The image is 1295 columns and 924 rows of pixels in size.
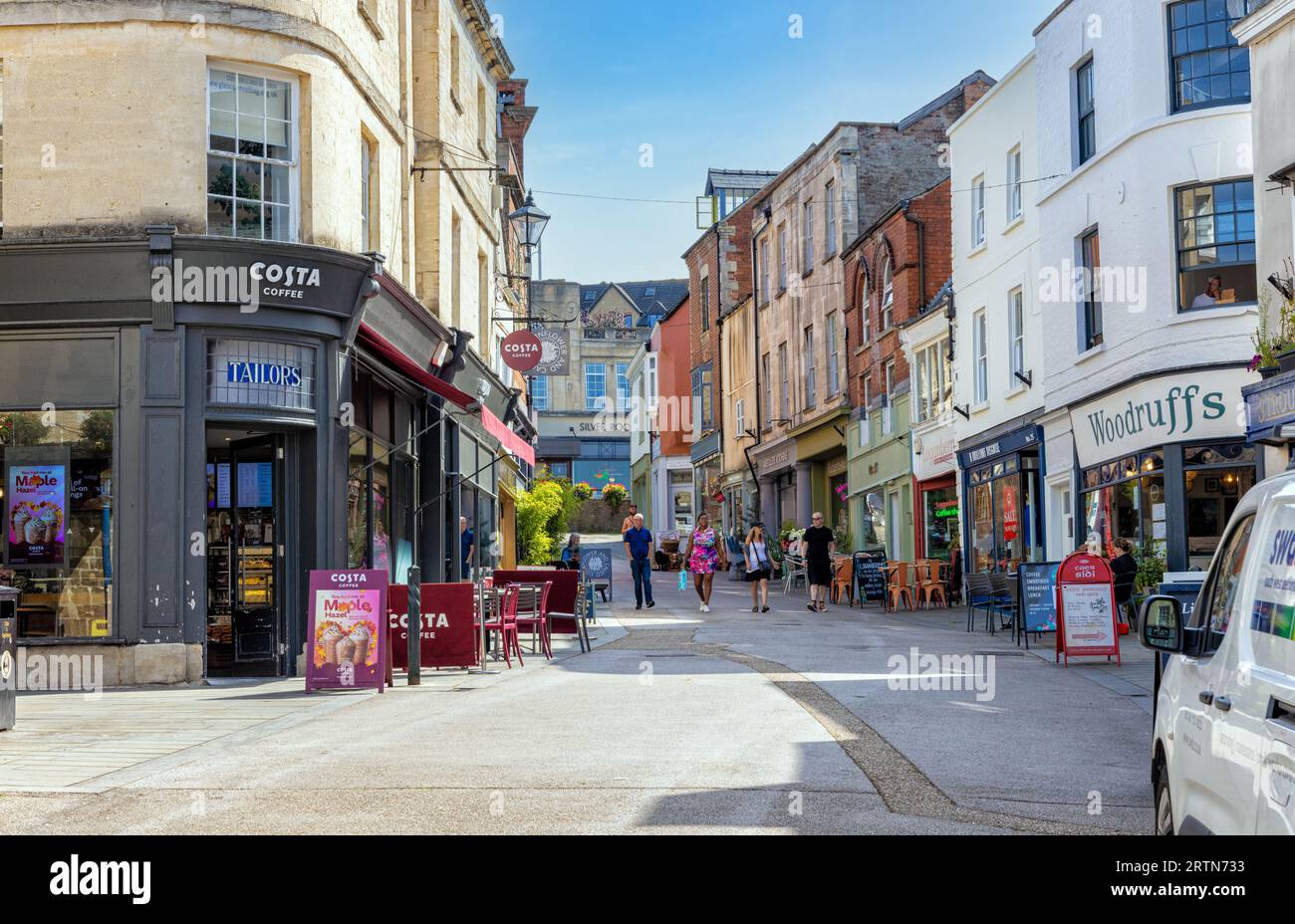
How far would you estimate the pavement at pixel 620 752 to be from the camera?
7.53m

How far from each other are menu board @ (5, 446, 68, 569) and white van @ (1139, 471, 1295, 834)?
41.4 ft

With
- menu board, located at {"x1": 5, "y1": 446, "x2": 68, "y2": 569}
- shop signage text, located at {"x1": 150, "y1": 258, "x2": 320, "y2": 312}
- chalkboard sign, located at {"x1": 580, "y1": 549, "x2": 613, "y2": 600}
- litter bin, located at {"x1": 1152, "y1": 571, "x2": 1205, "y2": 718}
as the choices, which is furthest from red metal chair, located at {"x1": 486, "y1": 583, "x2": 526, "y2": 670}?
chalkboard sign, located at {"x1": 580, "y1": 549, "x2": 613, "y2": 600}

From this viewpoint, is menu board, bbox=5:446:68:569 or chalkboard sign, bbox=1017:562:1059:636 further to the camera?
chalkboard sign, bbox=1017:562:1059:636

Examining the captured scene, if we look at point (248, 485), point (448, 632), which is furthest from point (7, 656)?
point (248, 485)

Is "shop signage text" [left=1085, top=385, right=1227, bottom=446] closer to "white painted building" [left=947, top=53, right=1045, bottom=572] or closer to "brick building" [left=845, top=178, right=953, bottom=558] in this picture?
"white painted building" [left=947, top=53, right=1045, bottom=572]

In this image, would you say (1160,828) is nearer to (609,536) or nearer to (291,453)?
(291,453)

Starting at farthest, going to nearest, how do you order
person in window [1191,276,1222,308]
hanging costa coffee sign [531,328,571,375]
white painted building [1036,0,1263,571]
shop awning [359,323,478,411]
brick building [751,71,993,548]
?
→ brick building [751,71,993,548], hanging costa coffee sign [531,328,571,375], person in window [1191,276,1222,308], white painted building [1036,0,1263,571], shop awning [359,323,478,411]

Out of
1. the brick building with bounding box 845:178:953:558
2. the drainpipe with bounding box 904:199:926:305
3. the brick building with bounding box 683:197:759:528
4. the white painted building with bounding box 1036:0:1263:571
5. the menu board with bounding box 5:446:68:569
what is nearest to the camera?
the menu board with bounding box 5:446:68:569

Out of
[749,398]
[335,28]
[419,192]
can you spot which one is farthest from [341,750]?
[749,398]

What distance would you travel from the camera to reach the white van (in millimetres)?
3740

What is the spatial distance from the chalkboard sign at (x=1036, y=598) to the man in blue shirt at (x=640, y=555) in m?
9.26

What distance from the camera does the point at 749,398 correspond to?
169 ft

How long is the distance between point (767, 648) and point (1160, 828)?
12.8 m

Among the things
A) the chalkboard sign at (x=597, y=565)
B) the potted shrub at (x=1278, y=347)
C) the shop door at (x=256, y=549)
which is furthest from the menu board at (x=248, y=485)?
the chalkboard sign at (x=597, y=565)
